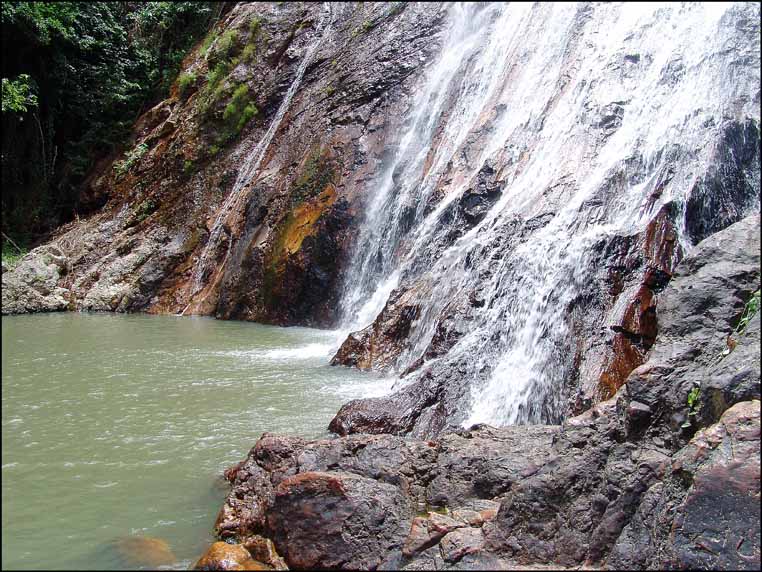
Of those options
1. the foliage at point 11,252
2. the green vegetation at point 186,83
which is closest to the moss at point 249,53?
the green vegetation at point 186,83

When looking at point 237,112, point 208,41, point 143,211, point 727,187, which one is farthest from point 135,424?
point 208,41

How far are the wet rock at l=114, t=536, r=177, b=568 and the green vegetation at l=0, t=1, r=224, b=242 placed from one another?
19.3 meters

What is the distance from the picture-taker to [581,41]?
12.3m

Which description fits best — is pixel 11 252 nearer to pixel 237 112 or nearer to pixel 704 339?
pixel 237 112

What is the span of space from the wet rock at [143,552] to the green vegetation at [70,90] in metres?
19.3

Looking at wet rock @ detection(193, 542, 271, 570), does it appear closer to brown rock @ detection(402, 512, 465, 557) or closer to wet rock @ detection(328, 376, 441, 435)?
→ brown rock @ detection(402, 512, 465, 557)

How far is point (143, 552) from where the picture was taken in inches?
159

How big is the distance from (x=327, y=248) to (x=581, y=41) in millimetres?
7029

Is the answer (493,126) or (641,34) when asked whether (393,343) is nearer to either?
(493,126)

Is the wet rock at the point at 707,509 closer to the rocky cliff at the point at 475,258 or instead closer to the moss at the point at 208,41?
the rocky cliff at the point at 475,258

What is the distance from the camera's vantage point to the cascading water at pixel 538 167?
732 cm

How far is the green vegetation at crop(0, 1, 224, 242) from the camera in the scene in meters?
21.3

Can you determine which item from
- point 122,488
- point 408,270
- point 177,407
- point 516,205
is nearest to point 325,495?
point 122,488

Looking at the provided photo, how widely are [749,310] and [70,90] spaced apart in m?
24.2
